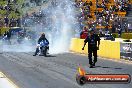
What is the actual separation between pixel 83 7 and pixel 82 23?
8436mm

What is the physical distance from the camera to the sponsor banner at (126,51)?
22859mm

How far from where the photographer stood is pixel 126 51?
76.9ft

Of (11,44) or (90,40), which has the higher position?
(90,40)

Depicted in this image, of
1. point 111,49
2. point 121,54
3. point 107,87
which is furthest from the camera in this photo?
point 111,49

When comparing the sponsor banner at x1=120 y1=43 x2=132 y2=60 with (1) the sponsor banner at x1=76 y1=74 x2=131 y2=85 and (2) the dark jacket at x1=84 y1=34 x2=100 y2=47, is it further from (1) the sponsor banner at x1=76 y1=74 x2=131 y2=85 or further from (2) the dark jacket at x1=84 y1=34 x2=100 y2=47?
(1) the sponsor banner at x1=76 y1=74 x2=131 y2=85

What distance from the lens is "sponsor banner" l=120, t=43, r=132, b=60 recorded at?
75.0ft

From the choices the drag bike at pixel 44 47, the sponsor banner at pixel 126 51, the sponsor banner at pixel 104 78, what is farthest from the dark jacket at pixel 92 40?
the sponsor banner at pixel 104 78

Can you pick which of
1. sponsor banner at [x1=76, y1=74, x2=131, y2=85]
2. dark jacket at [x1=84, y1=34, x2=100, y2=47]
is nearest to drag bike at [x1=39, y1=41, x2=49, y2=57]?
dark jacket at [x1=84, y1=34, x2=100, y2=47]

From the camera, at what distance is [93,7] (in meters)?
76.4

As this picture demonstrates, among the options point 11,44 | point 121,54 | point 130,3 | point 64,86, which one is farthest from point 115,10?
point 64,86

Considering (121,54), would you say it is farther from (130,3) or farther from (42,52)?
(130,3)

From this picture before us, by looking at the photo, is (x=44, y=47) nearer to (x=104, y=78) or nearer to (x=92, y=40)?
(x=92, y=40)

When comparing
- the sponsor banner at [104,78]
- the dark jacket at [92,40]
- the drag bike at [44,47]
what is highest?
the sponsor banner at [104,78]

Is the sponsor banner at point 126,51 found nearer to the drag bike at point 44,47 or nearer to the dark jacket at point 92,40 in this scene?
the dark jacket at point 92,40
